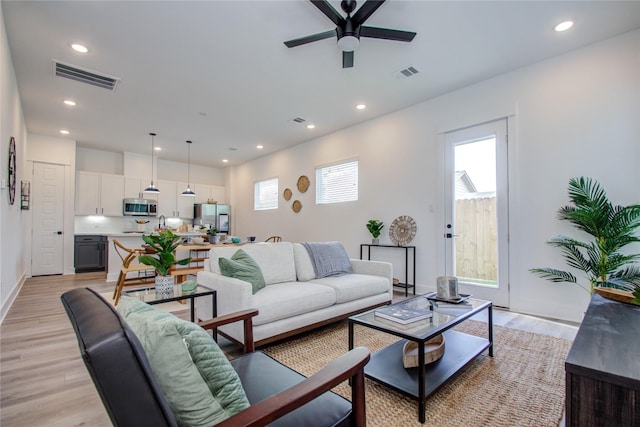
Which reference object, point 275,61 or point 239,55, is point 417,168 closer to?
point 275,61

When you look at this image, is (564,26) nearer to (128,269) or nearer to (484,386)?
(484,386)

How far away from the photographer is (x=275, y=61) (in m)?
3.51

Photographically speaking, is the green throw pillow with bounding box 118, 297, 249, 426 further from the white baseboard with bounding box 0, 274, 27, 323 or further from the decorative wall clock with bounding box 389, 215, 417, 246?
the decorative wall clock with bounding box 389, 215, 417, 246

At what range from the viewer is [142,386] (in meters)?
0.66

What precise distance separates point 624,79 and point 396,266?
11.2 ft

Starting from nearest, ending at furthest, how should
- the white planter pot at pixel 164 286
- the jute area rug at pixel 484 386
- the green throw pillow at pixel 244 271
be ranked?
1. the jute area rug at pixel 484 386
2. the white planter pot at pixel 164 286
3. the green throw pillow at pixel 244 271

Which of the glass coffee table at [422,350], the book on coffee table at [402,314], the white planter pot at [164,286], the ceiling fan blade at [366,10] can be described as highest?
the ceiling fan blade at [366,10]

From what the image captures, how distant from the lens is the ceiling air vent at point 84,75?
3.61 meters

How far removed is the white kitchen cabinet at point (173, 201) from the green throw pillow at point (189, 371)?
26.6 ft

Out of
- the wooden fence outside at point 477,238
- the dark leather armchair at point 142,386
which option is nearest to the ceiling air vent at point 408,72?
the wooden fence outside at point 477,238

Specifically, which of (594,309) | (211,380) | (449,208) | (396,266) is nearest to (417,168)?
(449,208)

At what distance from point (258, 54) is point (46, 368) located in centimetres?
340

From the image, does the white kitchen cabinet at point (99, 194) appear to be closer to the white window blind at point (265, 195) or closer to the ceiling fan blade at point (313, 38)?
the white window blind at point (265, 195)

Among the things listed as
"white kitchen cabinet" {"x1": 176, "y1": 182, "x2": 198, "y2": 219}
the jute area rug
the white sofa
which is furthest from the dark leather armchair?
"white kitchen cabinet" {"x1": 176, "y1": 182, "x2": 198, "y2": 219}
